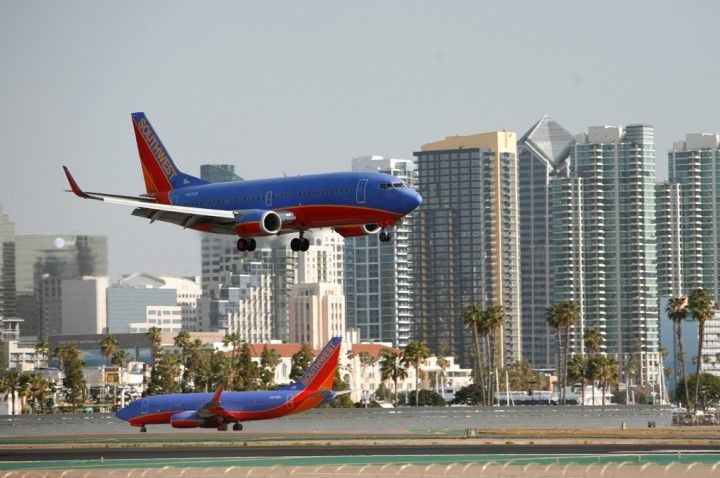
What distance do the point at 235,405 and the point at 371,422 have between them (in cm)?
1492

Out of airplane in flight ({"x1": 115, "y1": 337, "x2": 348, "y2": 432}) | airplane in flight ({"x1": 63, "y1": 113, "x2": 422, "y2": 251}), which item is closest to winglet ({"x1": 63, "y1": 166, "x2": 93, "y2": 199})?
airplane in flight ({"x1": 63, "y1": 113, "x2": 422, "y2": 251})

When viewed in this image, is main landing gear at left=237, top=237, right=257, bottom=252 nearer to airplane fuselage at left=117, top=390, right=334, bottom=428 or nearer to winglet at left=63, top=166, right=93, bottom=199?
winglet at left=63, top=166, right=93, bottom=199

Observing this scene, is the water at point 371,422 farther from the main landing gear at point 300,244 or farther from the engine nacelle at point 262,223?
the engine nacelle at point 262,223

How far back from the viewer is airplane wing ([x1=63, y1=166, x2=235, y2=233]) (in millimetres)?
100812

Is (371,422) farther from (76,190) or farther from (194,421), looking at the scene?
(76,190)

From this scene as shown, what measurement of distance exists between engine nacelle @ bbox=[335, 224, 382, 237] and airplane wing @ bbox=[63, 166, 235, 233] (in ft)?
22.4

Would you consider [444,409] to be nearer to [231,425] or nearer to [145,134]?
[231,425]

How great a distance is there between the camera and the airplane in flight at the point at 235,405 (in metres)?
154

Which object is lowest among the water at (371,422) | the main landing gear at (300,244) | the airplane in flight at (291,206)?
the water at (371,422)

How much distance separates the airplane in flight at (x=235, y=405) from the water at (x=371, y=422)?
1.89 meters

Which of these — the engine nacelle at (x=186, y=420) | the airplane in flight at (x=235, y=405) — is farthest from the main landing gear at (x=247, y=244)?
the engine nacelle at (x=186, y=420)

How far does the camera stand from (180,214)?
102562 mm

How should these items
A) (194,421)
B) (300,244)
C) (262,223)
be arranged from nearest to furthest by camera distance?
(262,223), (300,244), (194,421)

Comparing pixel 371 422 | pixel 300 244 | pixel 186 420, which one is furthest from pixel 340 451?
pixel 371 422
